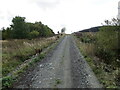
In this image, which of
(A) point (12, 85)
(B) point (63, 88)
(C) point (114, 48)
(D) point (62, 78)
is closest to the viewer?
(B) point (63, 88)

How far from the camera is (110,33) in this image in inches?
584

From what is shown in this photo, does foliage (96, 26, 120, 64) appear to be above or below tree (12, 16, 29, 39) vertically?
below

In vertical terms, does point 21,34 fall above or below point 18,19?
below

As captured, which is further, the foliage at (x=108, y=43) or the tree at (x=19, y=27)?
the tree at (x=19, y=27)

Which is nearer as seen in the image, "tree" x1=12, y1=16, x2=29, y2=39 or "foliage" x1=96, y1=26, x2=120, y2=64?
"foliage" x1=96, y1=26, x2=120, y2=64

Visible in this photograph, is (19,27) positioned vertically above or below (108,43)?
above

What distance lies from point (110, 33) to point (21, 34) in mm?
34813

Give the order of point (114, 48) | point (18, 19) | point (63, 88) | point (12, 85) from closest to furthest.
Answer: point (63, 88) < point (12, 85) < point (114, 48) < point (18, 19)

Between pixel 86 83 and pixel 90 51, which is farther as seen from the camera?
pixel 90 51

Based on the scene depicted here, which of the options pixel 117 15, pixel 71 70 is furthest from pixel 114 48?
pixel 71 70

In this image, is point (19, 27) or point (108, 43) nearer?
point (108, 43)

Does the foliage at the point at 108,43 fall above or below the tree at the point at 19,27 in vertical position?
below

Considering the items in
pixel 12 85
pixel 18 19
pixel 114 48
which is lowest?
pixel 12 85

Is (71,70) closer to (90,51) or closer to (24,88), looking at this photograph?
(24,88)
